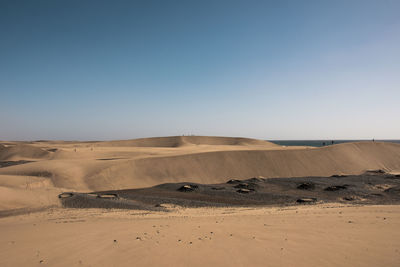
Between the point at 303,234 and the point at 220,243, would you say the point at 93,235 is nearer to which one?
the point at 220,243

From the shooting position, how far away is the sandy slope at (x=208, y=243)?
4.25 m

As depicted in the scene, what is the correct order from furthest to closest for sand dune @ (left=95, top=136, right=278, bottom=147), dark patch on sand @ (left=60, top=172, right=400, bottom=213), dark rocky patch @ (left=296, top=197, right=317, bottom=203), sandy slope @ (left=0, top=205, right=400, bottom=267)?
sand dune @ (left=95, top=136, right=278, bottom=147), dark rocky patch @ (left=296, top=197, right=317, bottom=203), dark patch on sand @ (left=60, top=172, right=400, bottom=213), sandy slope @ (left=0, top=205, right=400, bottom=267)

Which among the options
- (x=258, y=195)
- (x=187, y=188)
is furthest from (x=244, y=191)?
(x=187, y=188)

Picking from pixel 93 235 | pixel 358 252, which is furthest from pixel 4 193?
pixel 358 252

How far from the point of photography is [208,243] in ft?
16.5

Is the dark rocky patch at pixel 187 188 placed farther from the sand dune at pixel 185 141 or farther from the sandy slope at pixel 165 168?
the sand dune at pixel 185 141

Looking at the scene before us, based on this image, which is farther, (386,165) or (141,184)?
(386,165)

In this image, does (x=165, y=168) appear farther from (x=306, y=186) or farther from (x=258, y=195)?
(x=306, y=186)

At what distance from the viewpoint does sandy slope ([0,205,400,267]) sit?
4.25m

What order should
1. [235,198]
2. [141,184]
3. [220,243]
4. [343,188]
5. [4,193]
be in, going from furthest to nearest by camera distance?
1. [141,184]
2. [343,188]
3. [235,198]
4. [4,193]
5. [220,243]

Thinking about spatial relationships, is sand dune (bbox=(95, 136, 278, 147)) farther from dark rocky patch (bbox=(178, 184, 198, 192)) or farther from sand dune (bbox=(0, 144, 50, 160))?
dark rocky patch (bbox=(178, 184, 198, 192))

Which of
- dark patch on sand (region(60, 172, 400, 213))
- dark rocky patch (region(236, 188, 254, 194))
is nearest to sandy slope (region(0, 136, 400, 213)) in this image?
dark patch on sand (region(60, 172, 400, 213))

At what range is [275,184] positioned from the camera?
1791cm

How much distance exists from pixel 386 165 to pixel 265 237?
108ft
